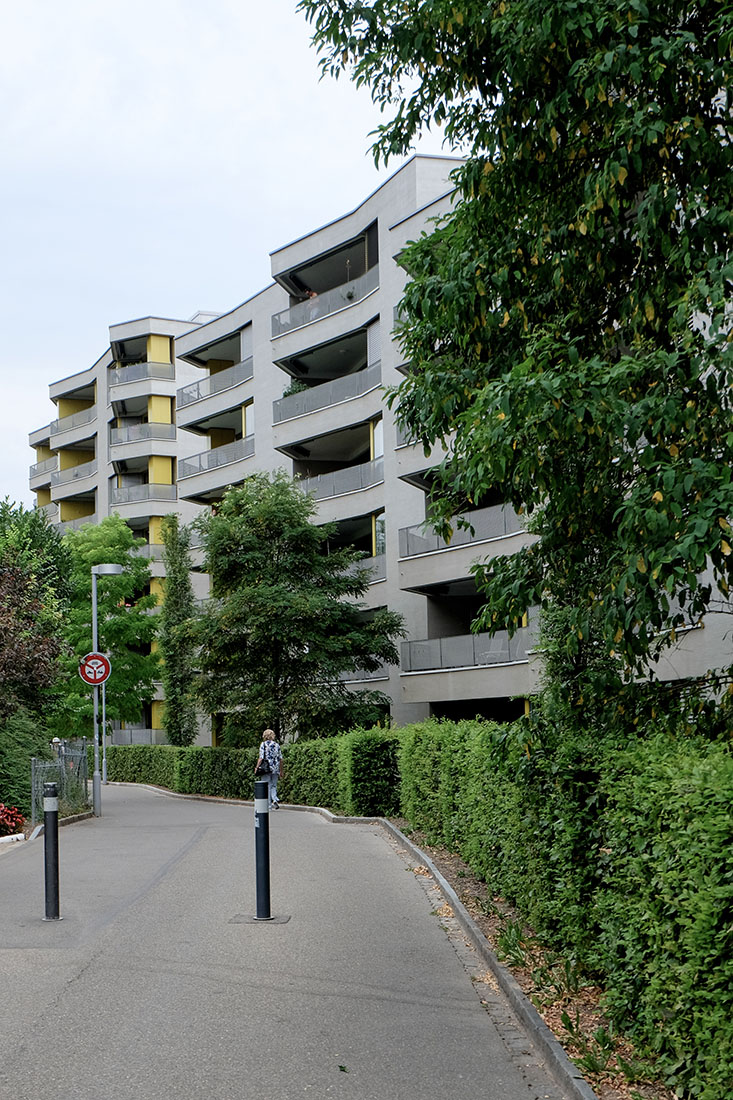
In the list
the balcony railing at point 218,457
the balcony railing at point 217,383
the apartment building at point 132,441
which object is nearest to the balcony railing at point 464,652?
the balcony railing at point 218,457

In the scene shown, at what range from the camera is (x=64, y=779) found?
912 inches

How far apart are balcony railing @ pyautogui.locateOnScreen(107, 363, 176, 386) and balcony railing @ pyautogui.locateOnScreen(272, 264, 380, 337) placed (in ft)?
72.8

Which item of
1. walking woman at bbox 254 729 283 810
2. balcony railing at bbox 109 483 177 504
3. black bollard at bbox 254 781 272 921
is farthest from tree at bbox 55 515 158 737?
black bollard at bbox 254 781 272 921

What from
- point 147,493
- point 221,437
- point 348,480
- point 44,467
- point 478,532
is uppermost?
point 44,467

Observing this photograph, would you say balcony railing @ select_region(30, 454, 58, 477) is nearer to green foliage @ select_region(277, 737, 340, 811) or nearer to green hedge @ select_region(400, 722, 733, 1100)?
green foliage @ select_region(277, 737, 340, 811)

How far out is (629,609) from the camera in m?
7.35

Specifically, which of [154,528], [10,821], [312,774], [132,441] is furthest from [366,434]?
[132,441]

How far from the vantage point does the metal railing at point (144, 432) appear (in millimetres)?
66250

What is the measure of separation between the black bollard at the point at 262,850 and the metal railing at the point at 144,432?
57.0 metres

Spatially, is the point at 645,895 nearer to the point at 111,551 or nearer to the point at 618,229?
the point at 618,229

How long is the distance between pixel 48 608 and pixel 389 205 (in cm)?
1859

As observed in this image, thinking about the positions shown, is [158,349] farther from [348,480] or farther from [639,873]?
[639,873]

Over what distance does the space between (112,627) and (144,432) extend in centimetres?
1683

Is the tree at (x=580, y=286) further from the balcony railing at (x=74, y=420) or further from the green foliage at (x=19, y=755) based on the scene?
the balcony railing at (x=74, y=420)
